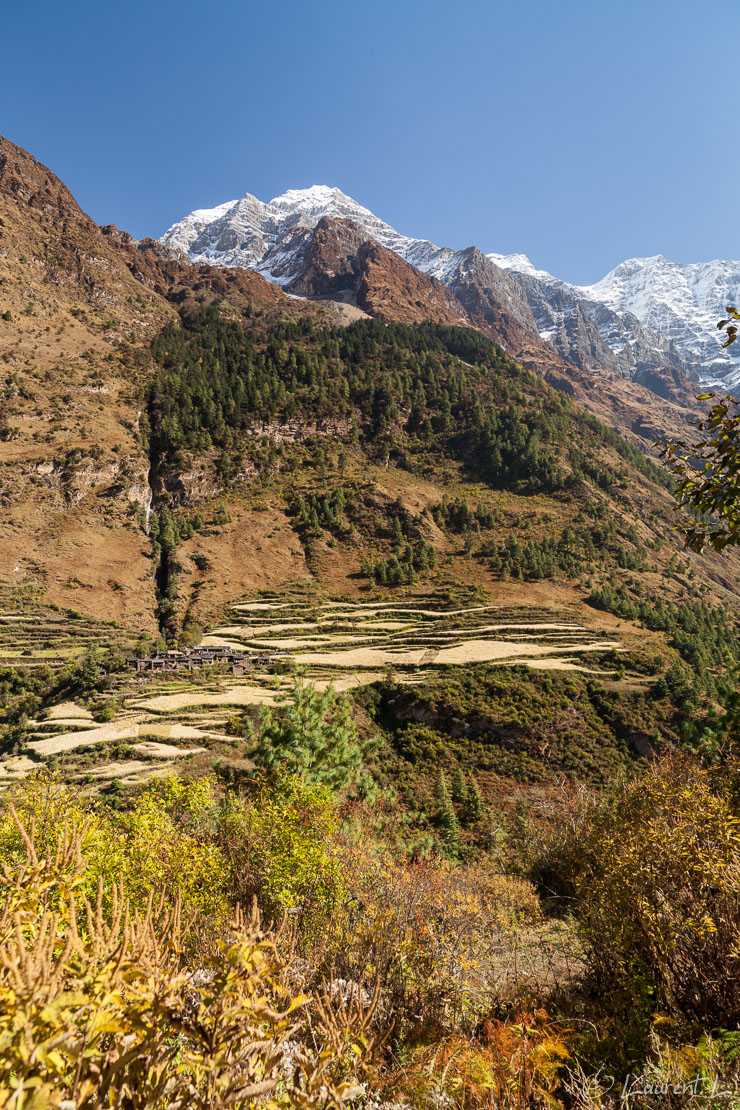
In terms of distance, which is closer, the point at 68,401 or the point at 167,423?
the point at 68,401

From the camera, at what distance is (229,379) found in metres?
98.9

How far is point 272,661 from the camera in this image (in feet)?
155

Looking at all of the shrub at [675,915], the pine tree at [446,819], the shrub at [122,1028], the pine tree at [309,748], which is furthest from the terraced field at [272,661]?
the shrub at [122,1028]

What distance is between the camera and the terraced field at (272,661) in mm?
32000

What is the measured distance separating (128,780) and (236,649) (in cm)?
2085

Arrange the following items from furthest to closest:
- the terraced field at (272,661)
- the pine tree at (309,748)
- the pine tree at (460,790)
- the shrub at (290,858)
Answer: the terraced field at (272,661) < the pine tree at (460,790) < the pine tree at (309,748) < the shrub at (290,858)

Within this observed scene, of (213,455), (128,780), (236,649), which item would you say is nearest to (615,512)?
(236,649)

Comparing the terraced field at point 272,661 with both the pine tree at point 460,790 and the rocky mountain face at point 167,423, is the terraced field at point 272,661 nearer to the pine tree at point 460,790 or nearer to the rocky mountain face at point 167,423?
the rocky mountain face at point 167,423

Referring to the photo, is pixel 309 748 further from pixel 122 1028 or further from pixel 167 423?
pixel 167 423

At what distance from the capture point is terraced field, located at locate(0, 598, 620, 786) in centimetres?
3200

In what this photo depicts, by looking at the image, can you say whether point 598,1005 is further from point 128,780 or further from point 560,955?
point 128,780

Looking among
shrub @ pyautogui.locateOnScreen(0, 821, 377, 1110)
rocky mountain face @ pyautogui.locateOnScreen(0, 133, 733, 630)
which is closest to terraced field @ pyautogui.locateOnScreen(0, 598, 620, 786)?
rocky mountain face @ pyautogui.locateOnScreen(0, 133, 733, 630)

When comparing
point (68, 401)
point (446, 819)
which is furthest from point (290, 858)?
point (68, 401)

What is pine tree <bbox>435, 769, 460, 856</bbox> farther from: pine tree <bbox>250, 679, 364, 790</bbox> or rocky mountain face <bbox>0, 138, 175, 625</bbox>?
rocky mountain face <bbox>0, 138, 175, 625</bbox>
